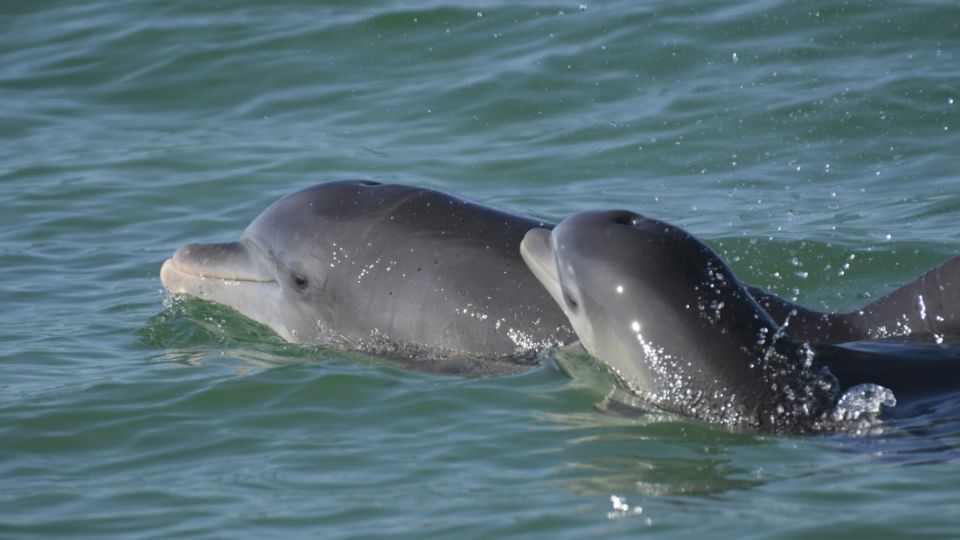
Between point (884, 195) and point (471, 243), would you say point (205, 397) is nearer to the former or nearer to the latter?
point (471, 243)

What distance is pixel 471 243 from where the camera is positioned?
9.80 m

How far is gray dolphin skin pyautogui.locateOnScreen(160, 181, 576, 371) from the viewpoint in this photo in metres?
9.62

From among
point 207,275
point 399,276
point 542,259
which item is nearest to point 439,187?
point 207,275

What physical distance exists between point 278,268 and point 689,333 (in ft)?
10.2

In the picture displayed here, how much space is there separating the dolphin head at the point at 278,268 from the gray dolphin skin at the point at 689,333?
2146 millimetres

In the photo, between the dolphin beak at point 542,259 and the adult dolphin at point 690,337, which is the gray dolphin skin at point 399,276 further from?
the adult dolphin at point 690,337

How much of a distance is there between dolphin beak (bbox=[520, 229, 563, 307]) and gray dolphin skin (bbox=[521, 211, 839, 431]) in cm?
34

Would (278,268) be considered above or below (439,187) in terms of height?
above

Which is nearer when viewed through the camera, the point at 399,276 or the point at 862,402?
the point at 862,402

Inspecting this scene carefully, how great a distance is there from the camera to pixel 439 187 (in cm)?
1489

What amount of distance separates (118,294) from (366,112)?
533cm

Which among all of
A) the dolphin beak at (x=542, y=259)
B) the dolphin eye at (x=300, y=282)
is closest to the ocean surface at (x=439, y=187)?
Result: the dolphin eye at (x=300, y=282)

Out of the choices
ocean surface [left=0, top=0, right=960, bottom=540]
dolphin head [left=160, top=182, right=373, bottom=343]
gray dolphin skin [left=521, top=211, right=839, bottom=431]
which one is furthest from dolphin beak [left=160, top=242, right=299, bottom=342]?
gray dolphin skin [left=521, top=211, right=839, bottom=431]

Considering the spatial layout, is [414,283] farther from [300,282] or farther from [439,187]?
[439,187]
